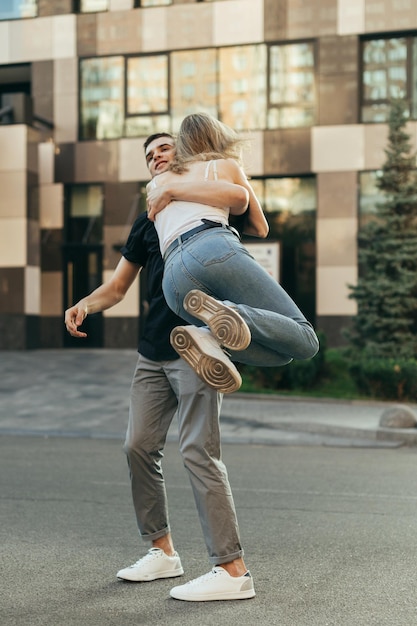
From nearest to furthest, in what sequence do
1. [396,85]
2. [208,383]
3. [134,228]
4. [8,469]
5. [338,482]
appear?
[208,383] < [134,228] < [338,482] < [8,469] < [396,85]

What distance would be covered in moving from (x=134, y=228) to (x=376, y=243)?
1442 centimetres

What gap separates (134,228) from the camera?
4844 mm

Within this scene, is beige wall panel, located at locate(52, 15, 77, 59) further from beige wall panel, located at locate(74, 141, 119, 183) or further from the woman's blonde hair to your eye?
the woman's blonde hair

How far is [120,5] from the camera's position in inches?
1018

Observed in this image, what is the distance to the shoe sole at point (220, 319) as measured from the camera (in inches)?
153

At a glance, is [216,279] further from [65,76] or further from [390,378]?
[65,76]

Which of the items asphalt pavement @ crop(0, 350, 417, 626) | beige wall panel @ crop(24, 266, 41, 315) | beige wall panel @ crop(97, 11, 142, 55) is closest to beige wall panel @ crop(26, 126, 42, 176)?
beige wall panel @ crop(24, 266, 41, 315)

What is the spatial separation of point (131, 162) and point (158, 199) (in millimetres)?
21536

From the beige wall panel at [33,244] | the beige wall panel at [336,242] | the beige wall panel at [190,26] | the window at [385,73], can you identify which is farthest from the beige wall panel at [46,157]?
the window at [385,73]

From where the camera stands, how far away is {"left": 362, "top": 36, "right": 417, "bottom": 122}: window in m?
24.0

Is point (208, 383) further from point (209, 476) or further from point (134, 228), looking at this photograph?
point (134, 228)

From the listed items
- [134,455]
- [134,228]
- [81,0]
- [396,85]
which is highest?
[81,0]

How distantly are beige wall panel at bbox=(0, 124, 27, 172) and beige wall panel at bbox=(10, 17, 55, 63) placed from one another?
2.97 m

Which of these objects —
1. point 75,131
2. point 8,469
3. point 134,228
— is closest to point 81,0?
point 75,131
